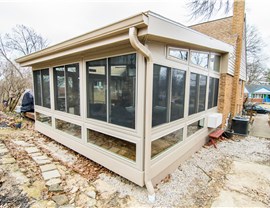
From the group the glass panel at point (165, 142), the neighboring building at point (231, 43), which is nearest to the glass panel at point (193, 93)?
the glass panel at point (165, 142)

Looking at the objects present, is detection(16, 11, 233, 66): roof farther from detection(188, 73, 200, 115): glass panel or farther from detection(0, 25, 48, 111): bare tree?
detection(0, 25, 48, 111): bare tree

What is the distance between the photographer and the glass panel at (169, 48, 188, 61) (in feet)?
10.1

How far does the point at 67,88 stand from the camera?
427cm

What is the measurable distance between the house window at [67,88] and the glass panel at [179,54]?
2308 mm

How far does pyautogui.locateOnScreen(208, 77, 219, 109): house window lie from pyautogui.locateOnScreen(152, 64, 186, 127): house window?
82.9 inches

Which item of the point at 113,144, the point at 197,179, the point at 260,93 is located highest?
the point at 260,93

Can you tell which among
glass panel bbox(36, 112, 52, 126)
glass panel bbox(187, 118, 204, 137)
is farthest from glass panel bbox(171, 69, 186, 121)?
glass panel bbox(36, 112, 52, 126)

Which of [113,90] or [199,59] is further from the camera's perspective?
[199,59]

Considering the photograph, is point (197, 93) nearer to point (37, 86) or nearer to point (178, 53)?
point (178, 53)

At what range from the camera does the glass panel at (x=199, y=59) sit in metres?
3.85

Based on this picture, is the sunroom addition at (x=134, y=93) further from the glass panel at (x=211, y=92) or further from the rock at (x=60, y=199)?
the rock at (x=60, y=199)

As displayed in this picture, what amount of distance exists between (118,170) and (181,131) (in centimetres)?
178

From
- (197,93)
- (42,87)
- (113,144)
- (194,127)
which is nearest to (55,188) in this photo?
(113,144)

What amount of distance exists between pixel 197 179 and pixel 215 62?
396 cm
